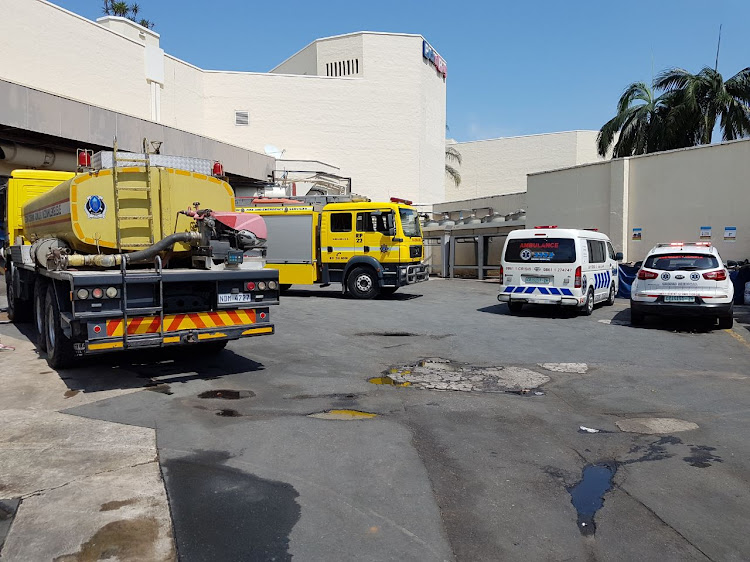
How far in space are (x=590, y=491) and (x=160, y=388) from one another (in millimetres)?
4900

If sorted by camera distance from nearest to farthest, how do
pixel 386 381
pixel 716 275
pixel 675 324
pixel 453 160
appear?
pixel 386 381, pixel 716 275, pixel 675 324, pixel 453 160

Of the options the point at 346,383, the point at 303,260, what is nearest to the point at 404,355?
the point at 346,383

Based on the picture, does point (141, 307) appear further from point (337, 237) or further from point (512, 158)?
point (512, 158)

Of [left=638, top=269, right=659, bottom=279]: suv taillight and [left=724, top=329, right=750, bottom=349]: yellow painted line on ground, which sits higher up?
[left=638, top=269, right=659, bottom=279]: suv taillight

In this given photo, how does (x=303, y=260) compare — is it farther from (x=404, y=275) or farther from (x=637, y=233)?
(x=637, y=233)

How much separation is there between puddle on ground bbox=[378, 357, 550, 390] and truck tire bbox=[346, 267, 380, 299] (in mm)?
8827

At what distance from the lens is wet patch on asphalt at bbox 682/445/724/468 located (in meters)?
4.75

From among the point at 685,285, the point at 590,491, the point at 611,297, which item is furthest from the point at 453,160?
the point at 590,491

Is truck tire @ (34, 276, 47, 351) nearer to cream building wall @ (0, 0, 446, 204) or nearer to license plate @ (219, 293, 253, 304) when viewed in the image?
license plate @ (219, 293, 253, 304)

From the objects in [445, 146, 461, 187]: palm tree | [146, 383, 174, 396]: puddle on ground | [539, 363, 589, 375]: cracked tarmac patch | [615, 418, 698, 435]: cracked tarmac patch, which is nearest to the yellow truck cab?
[539, 363, 589, 375]: cracked tarmac patch

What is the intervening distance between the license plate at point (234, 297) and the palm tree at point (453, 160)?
39.2 m

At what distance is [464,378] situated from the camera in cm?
768

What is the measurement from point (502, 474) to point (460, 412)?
5.33 ft

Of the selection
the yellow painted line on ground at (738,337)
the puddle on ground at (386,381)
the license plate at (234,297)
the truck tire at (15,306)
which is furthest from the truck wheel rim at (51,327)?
the yellow painted line on ground at (738,337)
